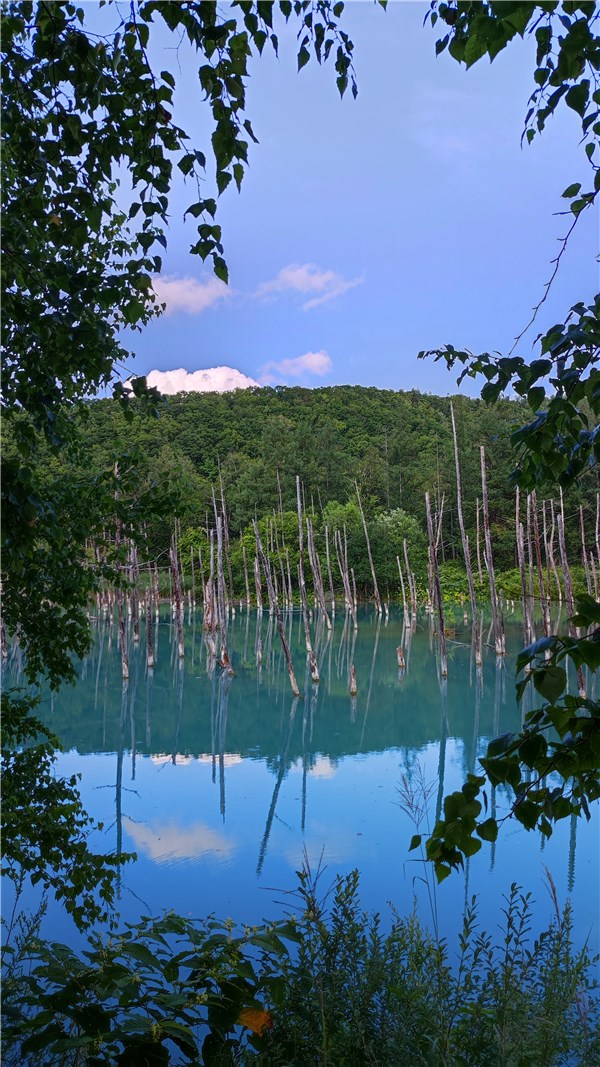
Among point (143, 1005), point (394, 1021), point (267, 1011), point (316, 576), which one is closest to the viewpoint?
point (143, 1005)

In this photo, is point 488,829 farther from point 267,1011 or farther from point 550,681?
point 267,1011

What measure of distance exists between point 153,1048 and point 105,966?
257 mm

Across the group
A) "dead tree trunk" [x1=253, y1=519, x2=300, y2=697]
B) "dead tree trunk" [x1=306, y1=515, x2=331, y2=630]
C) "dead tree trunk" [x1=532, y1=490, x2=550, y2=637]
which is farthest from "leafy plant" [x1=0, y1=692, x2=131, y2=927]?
"dead tree trunk" [x1=306, y1=515, x2=331, y2=630]

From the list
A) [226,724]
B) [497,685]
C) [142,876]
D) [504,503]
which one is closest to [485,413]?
[504,503]

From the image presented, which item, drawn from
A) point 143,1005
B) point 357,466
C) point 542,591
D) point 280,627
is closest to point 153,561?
point 143,1005

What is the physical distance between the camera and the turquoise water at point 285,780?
6188mm

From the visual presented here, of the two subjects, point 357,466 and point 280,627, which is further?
point 357,466

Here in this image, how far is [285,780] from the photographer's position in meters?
9.90

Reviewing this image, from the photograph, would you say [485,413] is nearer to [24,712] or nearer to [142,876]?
[142,876]

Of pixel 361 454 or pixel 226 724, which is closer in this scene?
pixel 226 724

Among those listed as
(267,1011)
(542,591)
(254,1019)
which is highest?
(542,591)

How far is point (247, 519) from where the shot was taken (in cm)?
4100

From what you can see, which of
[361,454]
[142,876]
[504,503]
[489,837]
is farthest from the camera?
[361,454]

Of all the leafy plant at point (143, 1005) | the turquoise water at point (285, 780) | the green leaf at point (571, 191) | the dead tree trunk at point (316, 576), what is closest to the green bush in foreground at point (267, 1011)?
the leafy plant at point (143, 1005)
